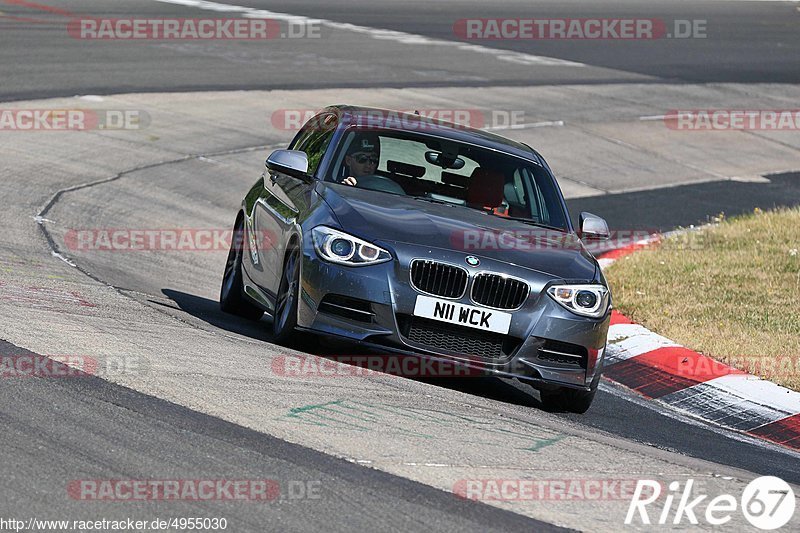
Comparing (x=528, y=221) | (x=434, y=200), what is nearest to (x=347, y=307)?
(x=434, y=200)

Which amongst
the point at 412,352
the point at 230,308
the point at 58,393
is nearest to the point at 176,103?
the point at 230,308

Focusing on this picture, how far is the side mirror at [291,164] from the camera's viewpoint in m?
8.73

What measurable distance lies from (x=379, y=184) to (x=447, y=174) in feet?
1.72

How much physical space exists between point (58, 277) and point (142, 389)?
11.5 ft

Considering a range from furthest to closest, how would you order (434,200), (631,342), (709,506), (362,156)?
1. (631,342)
2. (362,156)
3. (434,200)
4. (709,506)

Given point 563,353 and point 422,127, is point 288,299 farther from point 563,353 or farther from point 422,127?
point 422,127

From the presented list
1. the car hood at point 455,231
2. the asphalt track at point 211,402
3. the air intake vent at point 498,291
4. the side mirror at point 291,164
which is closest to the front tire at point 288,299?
the asphalt track at point 211,402

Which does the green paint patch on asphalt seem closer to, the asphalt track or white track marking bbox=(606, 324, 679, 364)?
the asphalt track

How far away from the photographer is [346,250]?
7.79 meters

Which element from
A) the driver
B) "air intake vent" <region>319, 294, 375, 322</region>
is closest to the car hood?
the driver

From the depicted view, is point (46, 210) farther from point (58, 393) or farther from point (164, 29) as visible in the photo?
point (164, 29)

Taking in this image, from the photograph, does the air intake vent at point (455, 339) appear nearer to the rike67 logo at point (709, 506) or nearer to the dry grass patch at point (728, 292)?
the rike67 logo at point (709, 506)

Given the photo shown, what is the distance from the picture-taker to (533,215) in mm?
9125

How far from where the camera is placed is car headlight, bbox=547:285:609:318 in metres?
7.91
